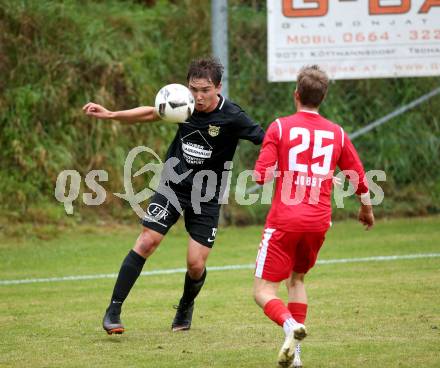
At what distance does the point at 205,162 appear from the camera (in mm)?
6246

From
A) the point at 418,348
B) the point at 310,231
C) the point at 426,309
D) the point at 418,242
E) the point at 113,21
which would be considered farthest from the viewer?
the point at 113,21

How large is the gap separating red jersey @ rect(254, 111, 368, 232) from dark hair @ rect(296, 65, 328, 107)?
0.31 ft

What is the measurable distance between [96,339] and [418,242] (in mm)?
5084

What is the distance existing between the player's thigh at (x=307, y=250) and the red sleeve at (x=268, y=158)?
388 mm

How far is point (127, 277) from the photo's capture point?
19.9 ft

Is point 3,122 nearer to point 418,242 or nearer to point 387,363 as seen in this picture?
point 418,242

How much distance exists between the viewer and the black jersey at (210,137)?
6203 millimetres

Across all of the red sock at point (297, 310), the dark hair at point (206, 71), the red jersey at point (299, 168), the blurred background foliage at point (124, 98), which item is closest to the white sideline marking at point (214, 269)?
the blurred background foliage at point (124, 98)

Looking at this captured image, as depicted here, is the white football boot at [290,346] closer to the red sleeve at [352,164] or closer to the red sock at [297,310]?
the red sock at [297,310]

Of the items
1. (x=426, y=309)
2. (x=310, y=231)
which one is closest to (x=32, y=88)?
(x=426, y=309)

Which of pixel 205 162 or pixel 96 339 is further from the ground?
pixel 205 162

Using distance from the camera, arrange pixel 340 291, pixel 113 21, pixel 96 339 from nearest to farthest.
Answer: pixel 96 339
pixel 340 291
pixel 113 21

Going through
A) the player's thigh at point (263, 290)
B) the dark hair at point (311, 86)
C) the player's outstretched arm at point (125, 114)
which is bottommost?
the player's thigh at point (263, 290)

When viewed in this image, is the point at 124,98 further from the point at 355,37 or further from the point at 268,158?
the point at 268,158
